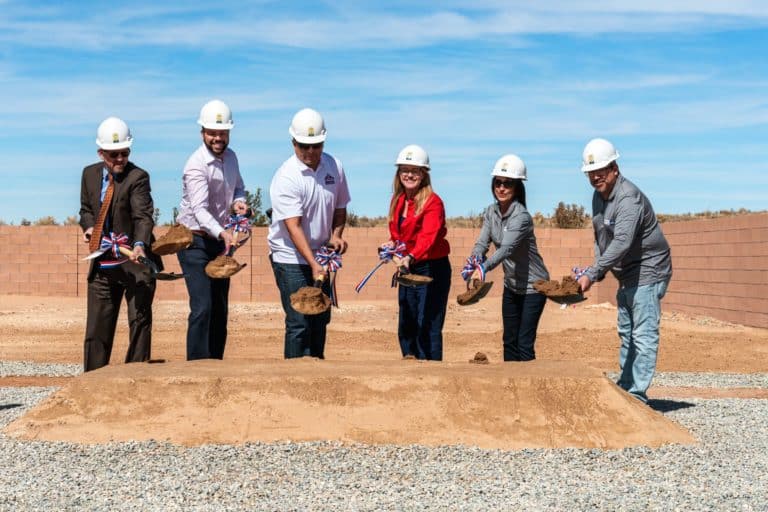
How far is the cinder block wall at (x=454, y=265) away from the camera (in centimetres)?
1964

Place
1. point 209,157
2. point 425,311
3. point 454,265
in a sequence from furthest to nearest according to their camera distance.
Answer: point 454,265 < point 425,311 < point 209,157

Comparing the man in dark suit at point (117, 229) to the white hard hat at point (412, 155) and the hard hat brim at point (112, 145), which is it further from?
the white hard hat at point (412, 155)

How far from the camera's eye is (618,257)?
7.69 metres

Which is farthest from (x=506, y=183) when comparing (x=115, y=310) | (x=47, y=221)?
(x=47, y=221)

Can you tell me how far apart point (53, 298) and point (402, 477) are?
20.7 meters

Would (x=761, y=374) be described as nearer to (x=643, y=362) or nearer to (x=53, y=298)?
(x=643, y=362)

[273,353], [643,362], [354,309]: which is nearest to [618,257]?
[643,362]

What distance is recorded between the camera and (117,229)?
7.95 meters

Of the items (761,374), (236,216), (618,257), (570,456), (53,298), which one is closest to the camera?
(570,456)

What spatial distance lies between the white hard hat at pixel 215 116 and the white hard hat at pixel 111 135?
60 centimetres

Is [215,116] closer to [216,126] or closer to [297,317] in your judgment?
[216,126]

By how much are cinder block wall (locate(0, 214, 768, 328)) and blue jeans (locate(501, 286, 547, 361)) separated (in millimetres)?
11632

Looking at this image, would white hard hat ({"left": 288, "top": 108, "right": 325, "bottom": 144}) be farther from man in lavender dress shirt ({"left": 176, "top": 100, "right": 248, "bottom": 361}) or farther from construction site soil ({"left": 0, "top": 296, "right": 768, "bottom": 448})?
construction site soil ({"left": 0, "top": 296, "right": 768, "bottom": 448})

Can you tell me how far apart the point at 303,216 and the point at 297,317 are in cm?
75
